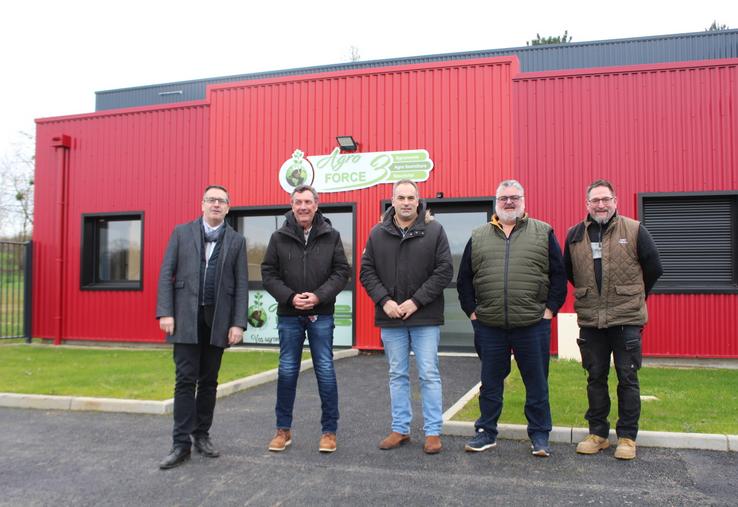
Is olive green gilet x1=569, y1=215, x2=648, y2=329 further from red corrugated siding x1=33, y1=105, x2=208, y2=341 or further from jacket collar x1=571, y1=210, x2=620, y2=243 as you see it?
red corrugated siding x1=33, y1=105, x2=208, y2=341

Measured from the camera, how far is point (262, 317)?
10.8 metres

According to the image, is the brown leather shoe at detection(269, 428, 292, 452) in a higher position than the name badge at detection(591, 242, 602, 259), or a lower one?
lower

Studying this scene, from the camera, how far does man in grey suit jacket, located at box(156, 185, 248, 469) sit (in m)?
4.21

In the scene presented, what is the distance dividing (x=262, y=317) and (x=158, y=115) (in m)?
4.72

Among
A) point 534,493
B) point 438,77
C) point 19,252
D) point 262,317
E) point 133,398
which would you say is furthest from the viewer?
point 19,252

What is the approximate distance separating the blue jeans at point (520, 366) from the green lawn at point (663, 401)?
1.84ft

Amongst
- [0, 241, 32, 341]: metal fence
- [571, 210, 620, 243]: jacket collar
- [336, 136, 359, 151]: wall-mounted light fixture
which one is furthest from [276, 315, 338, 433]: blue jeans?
[0, 241, 32, 341]: metal fence

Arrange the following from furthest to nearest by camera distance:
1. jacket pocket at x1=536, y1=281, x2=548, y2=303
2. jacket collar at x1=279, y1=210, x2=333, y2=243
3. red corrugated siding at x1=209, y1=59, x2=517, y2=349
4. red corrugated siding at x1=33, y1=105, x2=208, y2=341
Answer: red corrugated siding at x1=33, y1=105, x2=208, y2=341 < red corrugated siding at x1=209, y1=59, x2=517, y2=349 < jacket collar at x1=279, y1=210, x2=333, y2=243 < jacket pocket at x1=536, y1=281, x2=548, y2=303

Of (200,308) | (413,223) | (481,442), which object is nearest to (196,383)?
(200,308)

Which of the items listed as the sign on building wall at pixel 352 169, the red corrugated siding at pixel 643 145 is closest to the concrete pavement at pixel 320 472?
the red corrugated siding at pixel 643 145

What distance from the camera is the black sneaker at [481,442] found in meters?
4.34

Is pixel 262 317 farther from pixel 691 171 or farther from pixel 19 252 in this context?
pixel 691 171

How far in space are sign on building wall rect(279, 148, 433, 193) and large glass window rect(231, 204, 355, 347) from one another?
1.52 feet

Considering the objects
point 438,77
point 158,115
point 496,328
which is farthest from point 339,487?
point 158,115
